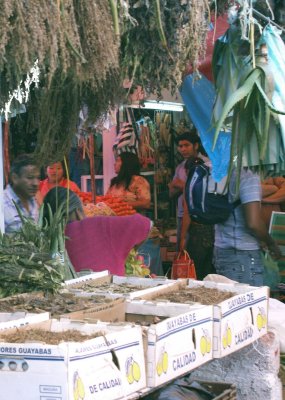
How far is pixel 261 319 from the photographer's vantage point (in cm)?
365

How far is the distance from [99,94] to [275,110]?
89 cm

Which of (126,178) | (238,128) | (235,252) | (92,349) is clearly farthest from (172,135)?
(92,349)

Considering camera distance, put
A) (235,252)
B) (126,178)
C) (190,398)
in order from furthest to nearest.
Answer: (126,178), (235,252), (190,398)

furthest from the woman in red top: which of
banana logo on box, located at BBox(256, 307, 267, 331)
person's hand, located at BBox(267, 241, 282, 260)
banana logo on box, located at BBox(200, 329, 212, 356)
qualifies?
banana logo on box, located at BBox(200, 329, 212, 356)

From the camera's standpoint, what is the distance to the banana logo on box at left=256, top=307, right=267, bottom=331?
11.8 feet

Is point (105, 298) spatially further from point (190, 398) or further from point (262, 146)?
point (262, 146)

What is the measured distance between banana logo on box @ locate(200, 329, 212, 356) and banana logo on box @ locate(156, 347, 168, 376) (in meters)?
0.32

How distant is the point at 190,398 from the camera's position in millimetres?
3092

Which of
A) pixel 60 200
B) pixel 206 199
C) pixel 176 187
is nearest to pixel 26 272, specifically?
pixel 60 200

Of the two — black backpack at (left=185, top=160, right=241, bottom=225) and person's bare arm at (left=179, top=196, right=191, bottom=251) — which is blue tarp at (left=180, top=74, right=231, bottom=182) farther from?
person's bare arm at (left=179, top=196, right=191, bottom=251)

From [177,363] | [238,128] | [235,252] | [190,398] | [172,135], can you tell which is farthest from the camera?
[172,135]

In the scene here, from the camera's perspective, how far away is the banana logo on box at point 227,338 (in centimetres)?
321

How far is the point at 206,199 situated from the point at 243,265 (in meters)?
0.62

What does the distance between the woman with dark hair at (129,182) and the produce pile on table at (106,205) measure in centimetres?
34
